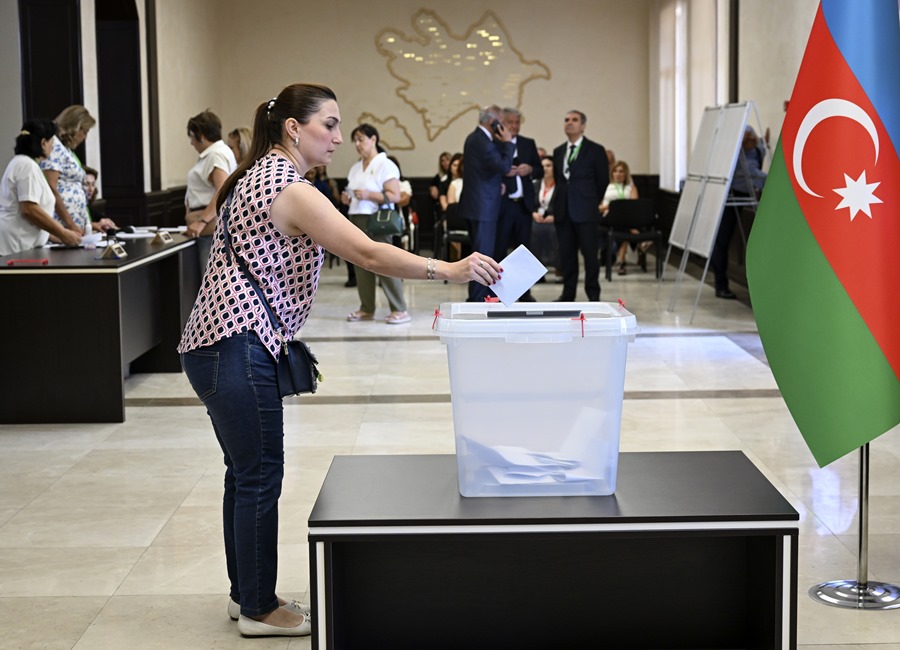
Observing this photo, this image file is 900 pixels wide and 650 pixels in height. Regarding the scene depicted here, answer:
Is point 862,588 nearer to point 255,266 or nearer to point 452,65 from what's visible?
point 255,266

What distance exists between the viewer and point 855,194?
3.24 metres

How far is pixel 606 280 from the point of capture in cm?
1214

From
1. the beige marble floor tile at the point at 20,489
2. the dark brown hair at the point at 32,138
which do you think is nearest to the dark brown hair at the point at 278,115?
the beige marble floor tile at the point at 20,489

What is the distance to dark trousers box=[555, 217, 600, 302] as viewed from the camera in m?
9.75

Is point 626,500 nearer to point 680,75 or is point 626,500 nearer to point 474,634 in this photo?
point 474,634

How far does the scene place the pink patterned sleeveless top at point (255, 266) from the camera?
9.38 feet

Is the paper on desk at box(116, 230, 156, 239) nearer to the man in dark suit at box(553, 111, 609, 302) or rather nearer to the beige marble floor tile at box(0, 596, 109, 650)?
the man in dark suit at box(553, 111, 609, 302)

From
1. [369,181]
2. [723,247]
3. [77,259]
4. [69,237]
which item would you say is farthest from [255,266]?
[723,247]

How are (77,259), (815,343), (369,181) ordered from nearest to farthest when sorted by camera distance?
(815,343) < (77,259) < (369,181)

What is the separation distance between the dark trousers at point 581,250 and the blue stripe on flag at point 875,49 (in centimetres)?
643

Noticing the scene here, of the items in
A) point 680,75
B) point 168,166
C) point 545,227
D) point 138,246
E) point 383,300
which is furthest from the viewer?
point 680,75

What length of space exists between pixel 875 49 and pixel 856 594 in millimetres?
1510

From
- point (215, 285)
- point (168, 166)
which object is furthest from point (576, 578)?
point (168, 166)

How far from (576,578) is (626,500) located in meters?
0.40
